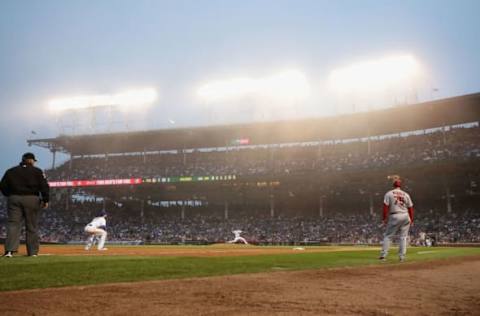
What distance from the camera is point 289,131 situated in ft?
169

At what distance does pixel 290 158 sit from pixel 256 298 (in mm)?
48282

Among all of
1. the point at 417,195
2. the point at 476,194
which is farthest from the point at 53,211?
the point at 476,194

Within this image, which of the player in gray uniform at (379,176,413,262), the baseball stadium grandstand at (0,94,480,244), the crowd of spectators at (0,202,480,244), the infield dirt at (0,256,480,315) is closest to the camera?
the infield dirt at (0,256,480,315)

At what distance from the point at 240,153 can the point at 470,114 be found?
77.8 feet

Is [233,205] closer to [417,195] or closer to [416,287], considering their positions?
[417,195]

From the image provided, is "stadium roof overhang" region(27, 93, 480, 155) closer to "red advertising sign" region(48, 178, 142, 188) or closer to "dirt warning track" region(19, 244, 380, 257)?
"red advertising sign" region(48, 178, 142, 188)

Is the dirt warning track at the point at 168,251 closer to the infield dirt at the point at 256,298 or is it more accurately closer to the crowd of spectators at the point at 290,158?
the infield dirt at the point at 256,298

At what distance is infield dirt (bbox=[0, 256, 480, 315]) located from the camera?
13.5 feet

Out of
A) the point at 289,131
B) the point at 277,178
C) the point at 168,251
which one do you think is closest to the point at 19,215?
the point at 168,251

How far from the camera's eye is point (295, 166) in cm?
4966

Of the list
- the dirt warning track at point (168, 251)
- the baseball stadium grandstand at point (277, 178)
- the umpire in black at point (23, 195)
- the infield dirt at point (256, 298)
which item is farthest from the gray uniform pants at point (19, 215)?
the baseball stadium grandstand at point (277, 178)

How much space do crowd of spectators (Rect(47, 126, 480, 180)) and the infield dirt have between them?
36606 mm

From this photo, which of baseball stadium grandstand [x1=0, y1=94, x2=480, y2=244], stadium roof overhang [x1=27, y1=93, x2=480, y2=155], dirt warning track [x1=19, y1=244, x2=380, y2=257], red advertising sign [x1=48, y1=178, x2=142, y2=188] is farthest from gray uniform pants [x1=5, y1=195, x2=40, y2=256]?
red advertising sign [x1=48, y1=178, x2=142, y2=188]

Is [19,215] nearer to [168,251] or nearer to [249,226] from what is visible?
[168,251]
